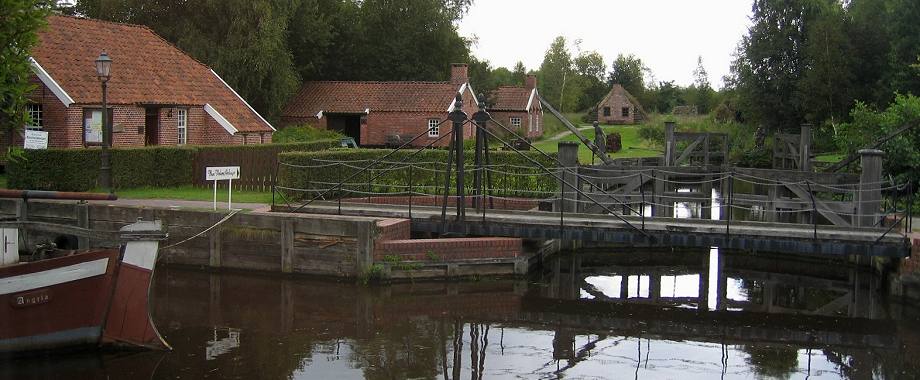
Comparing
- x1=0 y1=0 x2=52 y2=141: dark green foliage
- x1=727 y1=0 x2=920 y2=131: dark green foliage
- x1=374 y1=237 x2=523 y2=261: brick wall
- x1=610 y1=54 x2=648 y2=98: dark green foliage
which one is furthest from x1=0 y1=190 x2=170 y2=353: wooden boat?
x1=610 y1=54 x2=648 y2=98: dark green foliage

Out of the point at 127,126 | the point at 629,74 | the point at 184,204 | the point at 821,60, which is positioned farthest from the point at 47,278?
the point at 629,74

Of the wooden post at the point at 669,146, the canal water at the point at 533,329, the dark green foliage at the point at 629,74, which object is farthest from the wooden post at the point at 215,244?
A: the dark green foliage at the point at 629,74

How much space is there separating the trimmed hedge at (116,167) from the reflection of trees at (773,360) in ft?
53.0

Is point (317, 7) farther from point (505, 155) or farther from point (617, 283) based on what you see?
point (617, 283)

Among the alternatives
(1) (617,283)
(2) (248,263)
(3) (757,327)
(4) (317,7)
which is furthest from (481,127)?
(4) (317,7)

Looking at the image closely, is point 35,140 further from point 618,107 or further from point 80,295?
point 618,107

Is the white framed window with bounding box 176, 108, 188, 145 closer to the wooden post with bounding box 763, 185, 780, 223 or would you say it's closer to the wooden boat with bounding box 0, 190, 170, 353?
the wooden boat with bounding box 0, 190, 170, 353

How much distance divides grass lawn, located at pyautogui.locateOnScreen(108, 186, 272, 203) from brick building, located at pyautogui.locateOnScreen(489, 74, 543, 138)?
3123 cm

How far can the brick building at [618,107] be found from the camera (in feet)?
265

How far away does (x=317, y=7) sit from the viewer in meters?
53.2

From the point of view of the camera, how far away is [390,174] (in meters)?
27.8

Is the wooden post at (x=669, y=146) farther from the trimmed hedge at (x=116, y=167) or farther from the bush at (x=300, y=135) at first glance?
the bush at (x=300, y=135)

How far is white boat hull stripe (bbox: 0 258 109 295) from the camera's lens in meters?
14.8

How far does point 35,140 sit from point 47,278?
14.2 meters
